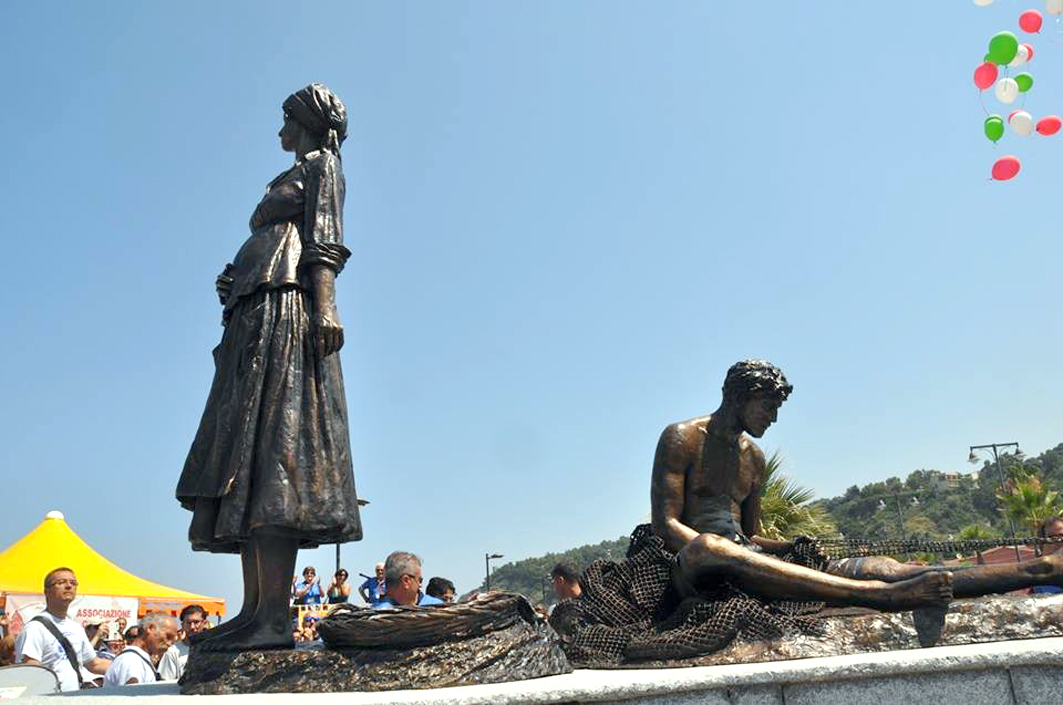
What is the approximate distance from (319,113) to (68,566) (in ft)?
40.6

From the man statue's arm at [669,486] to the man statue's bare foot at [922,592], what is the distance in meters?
1.19

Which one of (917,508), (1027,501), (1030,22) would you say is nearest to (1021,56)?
(1030,22)

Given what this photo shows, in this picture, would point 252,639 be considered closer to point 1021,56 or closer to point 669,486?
point 669,486

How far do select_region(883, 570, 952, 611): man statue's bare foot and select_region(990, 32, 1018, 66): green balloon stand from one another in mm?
7055

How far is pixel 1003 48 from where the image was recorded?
8.25 m

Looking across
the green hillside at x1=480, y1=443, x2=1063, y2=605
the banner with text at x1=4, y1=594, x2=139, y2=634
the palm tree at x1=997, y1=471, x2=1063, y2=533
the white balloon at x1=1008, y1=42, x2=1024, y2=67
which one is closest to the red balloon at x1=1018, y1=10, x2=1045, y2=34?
the white balloon at x1=1008, y1=42, x2=1024, y2=67

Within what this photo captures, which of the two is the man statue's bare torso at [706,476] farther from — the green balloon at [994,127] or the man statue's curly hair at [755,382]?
the green balloon at [994,127]

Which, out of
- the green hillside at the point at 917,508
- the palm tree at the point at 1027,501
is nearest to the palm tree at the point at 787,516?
the palm tree at the point at 1027,501

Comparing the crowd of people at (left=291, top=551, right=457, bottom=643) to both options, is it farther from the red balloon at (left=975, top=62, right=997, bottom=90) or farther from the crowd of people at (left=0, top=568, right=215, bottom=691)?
the red balloon at (left=975, top=62, right=997, bottom=90)

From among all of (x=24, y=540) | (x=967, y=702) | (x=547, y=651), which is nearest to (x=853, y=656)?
(x=967, y=702)

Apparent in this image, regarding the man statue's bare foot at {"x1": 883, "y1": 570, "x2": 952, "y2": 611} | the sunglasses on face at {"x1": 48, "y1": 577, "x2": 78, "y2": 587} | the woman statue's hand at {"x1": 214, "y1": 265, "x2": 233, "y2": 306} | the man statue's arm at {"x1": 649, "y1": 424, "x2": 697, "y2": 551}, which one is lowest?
the man statue's bare foot at {"x1": 883, "y1": 570, "x2": 952, "y2": 611}

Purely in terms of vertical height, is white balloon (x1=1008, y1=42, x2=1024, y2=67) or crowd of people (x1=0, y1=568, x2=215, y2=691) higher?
white balloon (x1=1008, y1=42, x2=1024, y2=67)

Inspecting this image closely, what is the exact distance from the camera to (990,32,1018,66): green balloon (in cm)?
820

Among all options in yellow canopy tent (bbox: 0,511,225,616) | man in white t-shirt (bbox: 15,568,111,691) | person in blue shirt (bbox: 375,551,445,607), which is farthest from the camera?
yellow canopy tent (bbox: 0,511,225,616)
